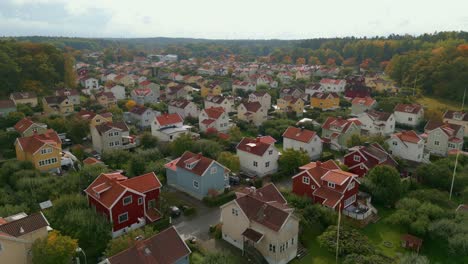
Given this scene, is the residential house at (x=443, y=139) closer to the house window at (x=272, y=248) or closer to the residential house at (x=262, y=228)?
the residential house at (x=262, y=228)

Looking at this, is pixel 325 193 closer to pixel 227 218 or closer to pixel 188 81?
pixel 227 218

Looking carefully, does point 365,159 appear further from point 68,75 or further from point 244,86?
point 68,75

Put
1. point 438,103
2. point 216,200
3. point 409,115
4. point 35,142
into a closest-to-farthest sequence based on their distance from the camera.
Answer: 1. point 216,200
2. point 35,142
3. point 409,115
4. point 438,103

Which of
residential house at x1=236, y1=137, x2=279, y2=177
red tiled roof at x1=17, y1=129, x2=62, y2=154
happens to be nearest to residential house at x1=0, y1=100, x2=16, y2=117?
red tiled roof at x1=17, y1=129, x2=62, y2=154

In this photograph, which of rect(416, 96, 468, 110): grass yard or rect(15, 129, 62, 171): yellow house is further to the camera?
rect(416, 96, 468, 110): grass yard

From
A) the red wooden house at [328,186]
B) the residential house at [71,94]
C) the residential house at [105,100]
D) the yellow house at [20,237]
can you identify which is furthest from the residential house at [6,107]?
the red wooden house at [328,186]

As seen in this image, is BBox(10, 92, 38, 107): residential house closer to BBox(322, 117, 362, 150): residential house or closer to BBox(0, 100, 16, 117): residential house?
BBox(0, 100, 16, 117): residential house

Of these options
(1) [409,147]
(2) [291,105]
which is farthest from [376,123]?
(2) [291,105]
